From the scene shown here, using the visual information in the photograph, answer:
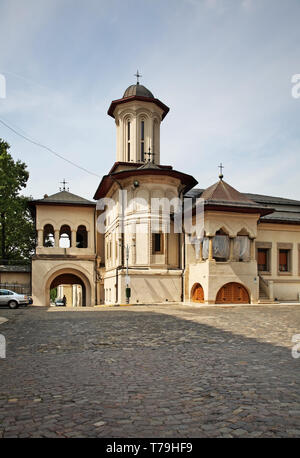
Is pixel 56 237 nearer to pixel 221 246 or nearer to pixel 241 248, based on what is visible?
pixel 221 246

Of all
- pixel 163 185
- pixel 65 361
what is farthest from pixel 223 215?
pixel 65 361

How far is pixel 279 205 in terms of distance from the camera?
38500mm

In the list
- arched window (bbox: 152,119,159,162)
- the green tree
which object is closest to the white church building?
arched window (bbox: 152,119,159,162)

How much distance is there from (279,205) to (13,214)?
77.7ft

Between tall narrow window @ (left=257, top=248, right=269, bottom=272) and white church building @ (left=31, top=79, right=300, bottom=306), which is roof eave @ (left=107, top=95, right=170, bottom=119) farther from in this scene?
tall narrow window @ (left=257, top=248, right=269, bottom=272)

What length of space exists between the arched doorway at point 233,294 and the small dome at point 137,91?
19443 millimetres

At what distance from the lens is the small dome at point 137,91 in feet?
128

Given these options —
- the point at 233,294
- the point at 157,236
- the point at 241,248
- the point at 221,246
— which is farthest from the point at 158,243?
the point at 233,294

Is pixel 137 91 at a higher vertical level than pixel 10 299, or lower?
higher
